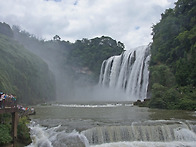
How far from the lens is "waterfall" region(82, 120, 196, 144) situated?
12.2 meters

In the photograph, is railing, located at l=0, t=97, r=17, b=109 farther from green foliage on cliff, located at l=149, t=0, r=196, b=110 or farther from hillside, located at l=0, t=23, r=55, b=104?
green foliage on cliff, located at l=149, t=0, r=196, b=110

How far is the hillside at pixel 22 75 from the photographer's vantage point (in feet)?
99.8

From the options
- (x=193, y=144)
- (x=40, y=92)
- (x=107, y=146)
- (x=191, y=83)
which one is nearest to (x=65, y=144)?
(x=107, y=146)

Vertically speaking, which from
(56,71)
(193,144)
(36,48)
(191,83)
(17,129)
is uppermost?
(36,48)

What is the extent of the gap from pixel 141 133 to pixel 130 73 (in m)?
33.9

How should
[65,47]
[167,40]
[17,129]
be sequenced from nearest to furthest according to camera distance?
[17,129] → [167,40] → [65,47]

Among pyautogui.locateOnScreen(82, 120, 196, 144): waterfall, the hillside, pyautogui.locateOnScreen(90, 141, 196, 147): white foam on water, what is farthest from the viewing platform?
the hillside

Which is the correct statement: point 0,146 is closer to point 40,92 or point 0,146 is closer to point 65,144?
point 65,144

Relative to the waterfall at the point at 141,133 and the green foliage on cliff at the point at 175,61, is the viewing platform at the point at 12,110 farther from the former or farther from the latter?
the green foliage on cliff at the point at 175,61

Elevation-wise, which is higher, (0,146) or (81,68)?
(81,68)

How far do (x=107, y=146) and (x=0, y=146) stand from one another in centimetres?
555

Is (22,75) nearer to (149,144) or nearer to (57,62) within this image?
(149,144)

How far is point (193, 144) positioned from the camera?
40.0 ft

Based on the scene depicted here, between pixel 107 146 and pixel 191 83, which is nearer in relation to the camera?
pixel 107 146
